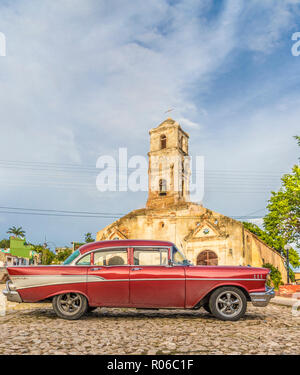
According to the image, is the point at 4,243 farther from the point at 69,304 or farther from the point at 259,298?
the point at 259,298

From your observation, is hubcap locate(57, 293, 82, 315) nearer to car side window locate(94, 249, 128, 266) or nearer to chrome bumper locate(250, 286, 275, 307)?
car side window locate(94, 249, 128, 266)

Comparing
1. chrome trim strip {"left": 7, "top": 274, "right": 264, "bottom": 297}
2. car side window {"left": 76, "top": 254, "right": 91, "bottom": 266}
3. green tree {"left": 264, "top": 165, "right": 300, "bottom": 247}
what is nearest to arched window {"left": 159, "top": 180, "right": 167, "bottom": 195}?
green tree {"left": 264, "top": 165, "right": 300, "bottom": 247}

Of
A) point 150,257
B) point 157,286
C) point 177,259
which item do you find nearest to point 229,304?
point 177,259

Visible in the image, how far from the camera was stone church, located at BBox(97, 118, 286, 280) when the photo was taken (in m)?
27.8

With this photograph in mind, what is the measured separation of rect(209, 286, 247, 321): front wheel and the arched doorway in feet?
69.6

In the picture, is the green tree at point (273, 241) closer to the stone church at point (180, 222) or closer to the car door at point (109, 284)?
the stone church at point (180, 222)

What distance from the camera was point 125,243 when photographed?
765 centimetres

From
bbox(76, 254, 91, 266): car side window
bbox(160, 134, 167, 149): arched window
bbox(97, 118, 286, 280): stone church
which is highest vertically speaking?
bbox(160, 134, 167, 149): arched window

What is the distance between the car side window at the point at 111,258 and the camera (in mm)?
7484

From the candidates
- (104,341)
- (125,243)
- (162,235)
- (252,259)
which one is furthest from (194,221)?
(104,341)

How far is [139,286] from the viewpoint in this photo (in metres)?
7.18

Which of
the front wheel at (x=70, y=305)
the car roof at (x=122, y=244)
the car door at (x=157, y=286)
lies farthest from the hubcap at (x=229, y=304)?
the front wheel at (x=70, y=305)

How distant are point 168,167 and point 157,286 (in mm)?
27588
